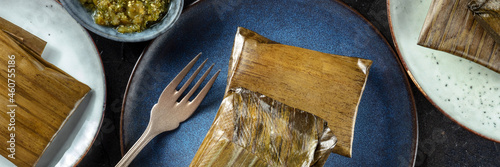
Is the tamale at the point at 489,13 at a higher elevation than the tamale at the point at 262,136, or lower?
higher

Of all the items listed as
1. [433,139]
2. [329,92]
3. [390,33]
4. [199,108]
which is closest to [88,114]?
[199,108]

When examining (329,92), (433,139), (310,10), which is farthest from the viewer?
(433,139)

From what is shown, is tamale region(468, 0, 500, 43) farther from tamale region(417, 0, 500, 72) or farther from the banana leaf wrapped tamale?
the banana leaf wrapped tamale

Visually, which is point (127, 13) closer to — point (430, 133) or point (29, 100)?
point (29, 100)

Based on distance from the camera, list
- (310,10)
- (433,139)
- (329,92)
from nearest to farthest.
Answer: (329,92)
(310,10)
(433,139)

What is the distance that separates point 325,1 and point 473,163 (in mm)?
899

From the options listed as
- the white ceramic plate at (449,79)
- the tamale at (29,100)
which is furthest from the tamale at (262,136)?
the tamale at (29,100)

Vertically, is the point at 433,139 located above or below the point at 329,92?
below

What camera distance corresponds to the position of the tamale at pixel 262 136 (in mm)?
1232

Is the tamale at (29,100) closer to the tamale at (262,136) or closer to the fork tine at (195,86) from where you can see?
the fork tine at (195,86)

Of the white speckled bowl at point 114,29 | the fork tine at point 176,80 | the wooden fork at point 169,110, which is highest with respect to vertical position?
the white speckled bowl at point 114,29

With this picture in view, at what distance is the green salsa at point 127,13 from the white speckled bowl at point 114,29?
15mm

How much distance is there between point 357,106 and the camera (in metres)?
1.52

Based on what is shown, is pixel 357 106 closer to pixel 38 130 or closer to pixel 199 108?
pixel 199 108
